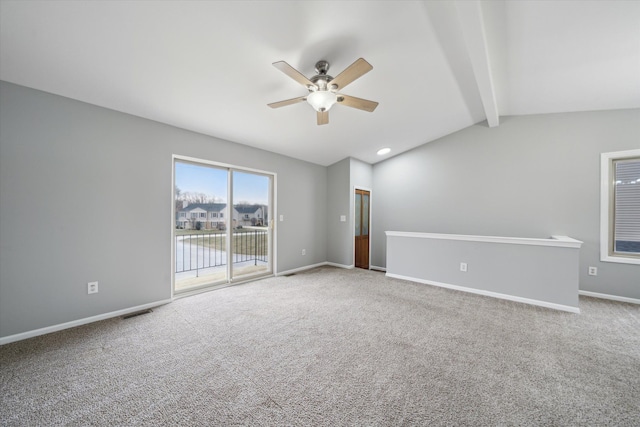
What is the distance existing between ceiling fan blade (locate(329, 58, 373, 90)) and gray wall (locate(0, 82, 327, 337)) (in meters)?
2.46

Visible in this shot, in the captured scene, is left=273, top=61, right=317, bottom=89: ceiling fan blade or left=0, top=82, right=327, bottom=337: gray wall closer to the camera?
left=273, top=61, right=317, bottom=89: ceiling fan blade

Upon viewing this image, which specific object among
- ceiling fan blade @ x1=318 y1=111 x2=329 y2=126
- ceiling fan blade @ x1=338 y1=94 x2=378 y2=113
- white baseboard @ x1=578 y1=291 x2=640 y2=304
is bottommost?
white baseboard @ x1=578 y1=291 x2=640 y2=304

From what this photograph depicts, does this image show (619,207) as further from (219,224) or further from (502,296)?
(219,224)

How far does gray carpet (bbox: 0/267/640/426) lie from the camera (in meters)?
1.47

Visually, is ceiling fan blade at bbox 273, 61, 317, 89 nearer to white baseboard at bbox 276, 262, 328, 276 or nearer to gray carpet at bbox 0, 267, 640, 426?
gray carpet at bbox 0, 267, 640, 426

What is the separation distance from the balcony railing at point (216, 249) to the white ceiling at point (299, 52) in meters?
1.78

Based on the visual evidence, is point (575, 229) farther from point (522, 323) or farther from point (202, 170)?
point (202, 170)

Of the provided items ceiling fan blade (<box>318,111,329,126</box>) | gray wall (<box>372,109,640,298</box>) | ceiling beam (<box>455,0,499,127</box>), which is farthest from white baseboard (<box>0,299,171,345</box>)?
gray wall (<box>372,109,640,298</box>)

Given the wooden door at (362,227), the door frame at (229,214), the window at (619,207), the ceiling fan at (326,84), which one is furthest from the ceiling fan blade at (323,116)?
the window at (619,207)

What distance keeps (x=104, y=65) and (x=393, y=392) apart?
3763 millimetres

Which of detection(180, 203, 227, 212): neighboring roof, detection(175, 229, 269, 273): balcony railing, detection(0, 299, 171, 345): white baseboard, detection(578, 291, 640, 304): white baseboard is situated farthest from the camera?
detection(175, 229, 269, 273): balcony railing

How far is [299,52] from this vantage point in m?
2.28

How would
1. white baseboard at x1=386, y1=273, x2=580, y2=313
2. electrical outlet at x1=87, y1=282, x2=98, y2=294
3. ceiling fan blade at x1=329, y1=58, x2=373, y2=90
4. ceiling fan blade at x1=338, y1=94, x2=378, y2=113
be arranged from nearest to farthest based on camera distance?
1. ceiling fan blade at x1=329, y1=58, x2=373, y2=90
2. ceiling fan blade at x1=338, y1=94, x2=378, y2=113
3. electrical outlet at x1=87, y1=282, x2=98, y2=294
4. white baseboard at x1=386, y1=273, x2=580, y2=313

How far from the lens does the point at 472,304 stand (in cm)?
328
